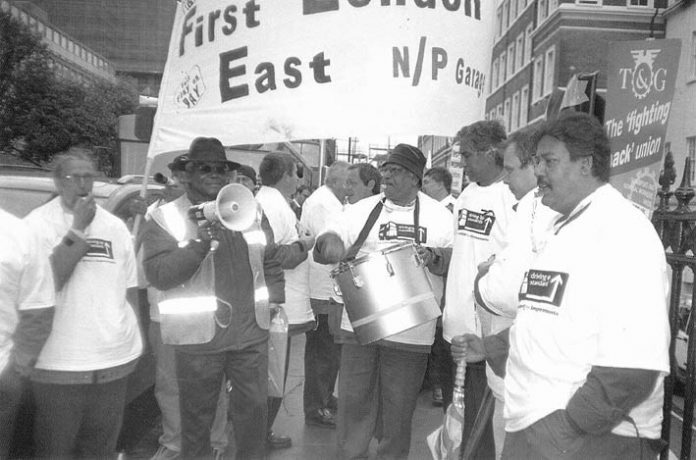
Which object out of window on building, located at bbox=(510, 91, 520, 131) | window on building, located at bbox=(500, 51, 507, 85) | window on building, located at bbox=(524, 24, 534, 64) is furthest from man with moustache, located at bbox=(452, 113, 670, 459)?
window on building, located at bbox=(500, 51, 507, 85)

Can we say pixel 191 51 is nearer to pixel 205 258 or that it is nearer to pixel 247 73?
pixel 247 73

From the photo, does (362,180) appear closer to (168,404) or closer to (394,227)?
(394,227)

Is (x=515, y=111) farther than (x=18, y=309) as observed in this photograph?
Yes

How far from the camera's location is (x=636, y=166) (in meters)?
6.38

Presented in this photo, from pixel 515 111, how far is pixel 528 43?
13.2ft

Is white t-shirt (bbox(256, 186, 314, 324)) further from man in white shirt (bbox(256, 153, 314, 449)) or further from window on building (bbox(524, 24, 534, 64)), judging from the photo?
window on building (bbox(524, 24, 534, 64))

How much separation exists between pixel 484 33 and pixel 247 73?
1.43 metres

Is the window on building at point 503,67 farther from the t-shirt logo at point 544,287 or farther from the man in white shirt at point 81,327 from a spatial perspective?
the t-shirt logo at point 544,287

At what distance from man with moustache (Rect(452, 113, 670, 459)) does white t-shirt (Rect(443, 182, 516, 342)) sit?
1.54 m

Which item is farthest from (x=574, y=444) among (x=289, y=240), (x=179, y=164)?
(x=289, y=240)

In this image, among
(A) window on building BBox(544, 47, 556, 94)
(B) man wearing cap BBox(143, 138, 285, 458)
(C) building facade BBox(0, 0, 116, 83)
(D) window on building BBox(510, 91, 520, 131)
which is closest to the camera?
(B) man wearing cap BBox(143, 138, 285, 458)

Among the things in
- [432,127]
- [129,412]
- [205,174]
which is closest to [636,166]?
[432,127]

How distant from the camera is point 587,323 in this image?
2.29m

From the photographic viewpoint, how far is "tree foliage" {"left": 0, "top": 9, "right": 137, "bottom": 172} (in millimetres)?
15219
